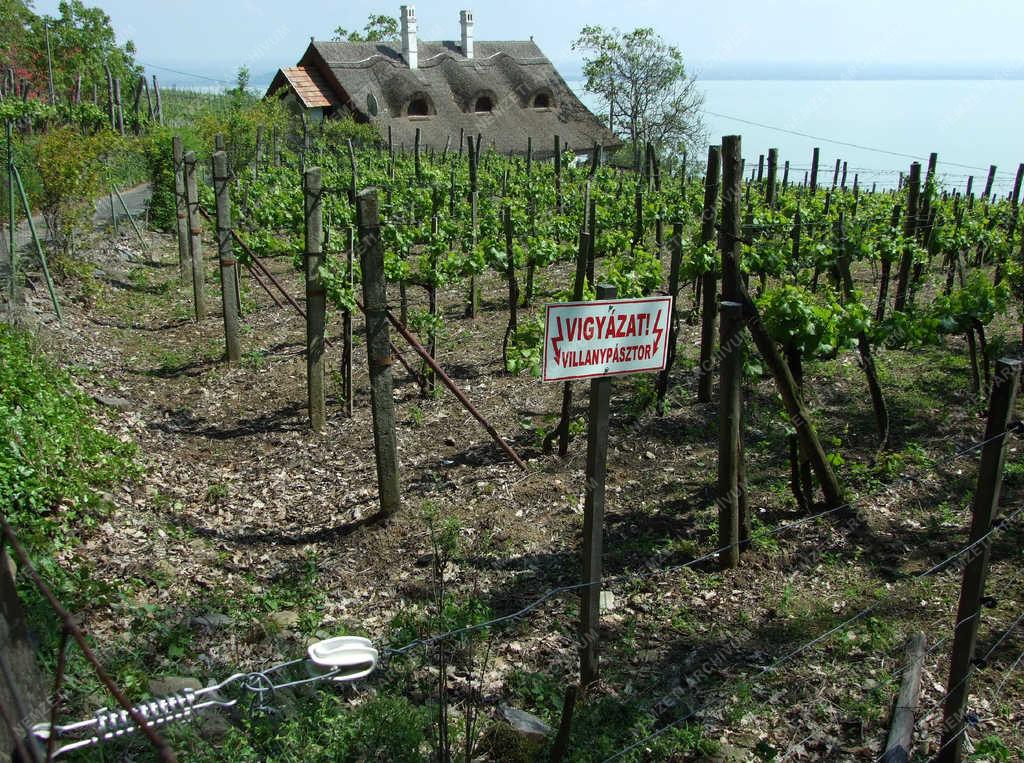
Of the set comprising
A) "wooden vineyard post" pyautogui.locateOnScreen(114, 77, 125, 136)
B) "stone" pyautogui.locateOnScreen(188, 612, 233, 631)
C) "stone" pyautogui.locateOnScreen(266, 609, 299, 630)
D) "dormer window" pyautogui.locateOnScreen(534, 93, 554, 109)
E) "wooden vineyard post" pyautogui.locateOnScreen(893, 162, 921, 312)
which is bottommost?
"stone" pyautogui.locateOnScreen(266, 609, 299, 630)

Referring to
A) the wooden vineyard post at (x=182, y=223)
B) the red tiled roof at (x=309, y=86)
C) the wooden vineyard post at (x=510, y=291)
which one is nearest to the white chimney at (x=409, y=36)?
the red tiled roof at (x=309, y=86)

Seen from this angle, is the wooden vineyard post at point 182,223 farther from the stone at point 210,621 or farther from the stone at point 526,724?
the stone at point 526,724

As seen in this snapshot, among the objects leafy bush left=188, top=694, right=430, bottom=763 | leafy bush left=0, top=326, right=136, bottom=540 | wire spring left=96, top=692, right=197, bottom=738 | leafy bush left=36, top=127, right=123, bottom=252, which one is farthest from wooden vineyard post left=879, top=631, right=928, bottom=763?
leafy bush left=36, top=127, right=123, bottom=252

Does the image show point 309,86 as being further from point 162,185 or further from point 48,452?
point 48,452

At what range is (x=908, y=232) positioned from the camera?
1199 centimetres

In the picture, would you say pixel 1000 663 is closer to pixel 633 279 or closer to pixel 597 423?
pixel 597 423

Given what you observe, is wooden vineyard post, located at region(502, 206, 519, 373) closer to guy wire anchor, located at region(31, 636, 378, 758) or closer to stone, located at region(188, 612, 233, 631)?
stone, located at region(188, 612, 233, 631)

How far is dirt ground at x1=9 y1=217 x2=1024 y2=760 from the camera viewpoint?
428cm

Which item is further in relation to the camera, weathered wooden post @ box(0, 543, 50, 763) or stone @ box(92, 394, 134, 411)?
stone @ box(92, 394, 134, 411)

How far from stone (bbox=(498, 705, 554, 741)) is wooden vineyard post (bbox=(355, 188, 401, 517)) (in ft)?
7.67

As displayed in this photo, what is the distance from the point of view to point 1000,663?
4.30m

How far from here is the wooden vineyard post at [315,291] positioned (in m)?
7.08

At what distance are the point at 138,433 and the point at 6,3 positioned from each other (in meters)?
35.2

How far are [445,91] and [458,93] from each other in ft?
2.21
